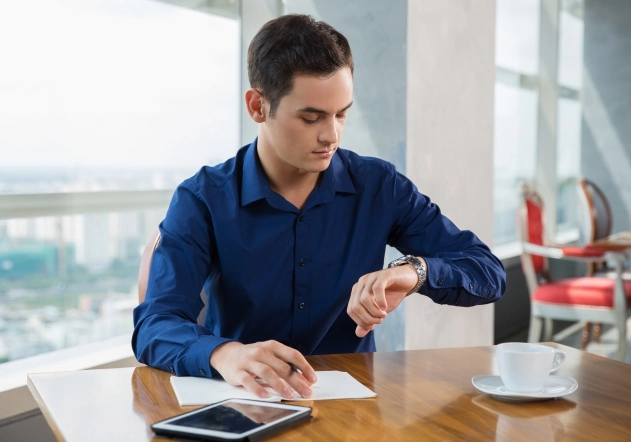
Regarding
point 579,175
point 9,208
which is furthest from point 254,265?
point 579,175

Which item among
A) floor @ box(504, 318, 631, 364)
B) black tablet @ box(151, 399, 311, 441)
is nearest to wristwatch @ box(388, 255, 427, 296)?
black tablet @ box(151, 399, 311, 441)

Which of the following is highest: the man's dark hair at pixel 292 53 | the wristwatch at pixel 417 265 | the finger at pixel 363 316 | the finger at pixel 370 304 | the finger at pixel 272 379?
the man's dark hair at pixel 292 53

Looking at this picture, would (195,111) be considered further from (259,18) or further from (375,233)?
(375,233)

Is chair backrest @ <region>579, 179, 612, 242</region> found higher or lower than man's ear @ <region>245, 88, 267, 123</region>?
lower

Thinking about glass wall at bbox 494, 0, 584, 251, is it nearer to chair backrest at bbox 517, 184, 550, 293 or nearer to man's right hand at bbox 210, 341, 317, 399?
chair backrest at bbox 517, 184, 550, 293

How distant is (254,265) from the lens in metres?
1.61

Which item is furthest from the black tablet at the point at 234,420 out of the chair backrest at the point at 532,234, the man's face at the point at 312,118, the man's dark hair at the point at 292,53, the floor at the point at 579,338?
the floor at the point at 579,338

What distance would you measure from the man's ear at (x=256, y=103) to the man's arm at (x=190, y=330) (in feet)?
0.75

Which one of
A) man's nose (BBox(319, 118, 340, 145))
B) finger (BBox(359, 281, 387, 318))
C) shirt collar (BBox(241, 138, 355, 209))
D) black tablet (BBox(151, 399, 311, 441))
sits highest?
man's nose (BBox(319, 118, 340, 145))

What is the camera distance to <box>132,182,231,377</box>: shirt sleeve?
4.07ft

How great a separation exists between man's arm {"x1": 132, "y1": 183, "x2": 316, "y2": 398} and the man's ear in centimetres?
23

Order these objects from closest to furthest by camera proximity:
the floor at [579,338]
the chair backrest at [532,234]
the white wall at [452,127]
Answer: the white wall at [452,127] → the chair backrest at [532,234] → the floor at [579,338]

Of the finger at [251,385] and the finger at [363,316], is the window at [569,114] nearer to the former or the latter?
the finger at [363,316]

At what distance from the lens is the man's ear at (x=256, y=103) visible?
1.64 metres
